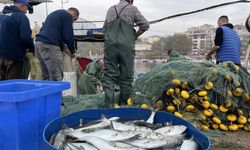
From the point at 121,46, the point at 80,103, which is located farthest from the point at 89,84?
the point at 121,46

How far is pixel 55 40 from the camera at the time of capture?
578 cm

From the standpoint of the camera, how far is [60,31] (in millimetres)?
5824

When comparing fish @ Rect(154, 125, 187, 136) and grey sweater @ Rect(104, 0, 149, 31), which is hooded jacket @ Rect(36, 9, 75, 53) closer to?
grey sweater @ Rect(104, 0, 149, 31)

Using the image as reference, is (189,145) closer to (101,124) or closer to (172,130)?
(172,130)

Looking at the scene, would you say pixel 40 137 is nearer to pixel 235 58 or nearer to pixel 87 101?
pixel 87 101

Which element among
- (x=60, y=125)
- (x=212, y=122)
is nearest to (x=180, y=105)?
(x=212, y=122)

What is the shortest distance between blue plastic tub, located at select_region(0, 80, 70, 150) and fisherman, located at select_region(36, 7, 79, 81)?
9.18 feet

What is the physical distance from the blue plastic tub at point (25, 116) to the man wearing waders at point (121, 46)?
218 cm

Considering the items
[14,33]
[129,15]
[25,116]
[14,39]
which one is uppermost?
[129,15]

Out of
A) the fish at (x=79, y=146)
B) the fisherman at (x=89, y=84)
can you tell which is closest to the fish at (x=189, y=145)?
the fish at (x=79, y=146)

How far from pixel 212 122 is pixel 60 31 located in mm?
2900

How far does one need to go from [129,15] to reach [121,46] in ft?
1.67

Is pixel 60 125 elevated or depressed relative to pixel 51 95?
depressed

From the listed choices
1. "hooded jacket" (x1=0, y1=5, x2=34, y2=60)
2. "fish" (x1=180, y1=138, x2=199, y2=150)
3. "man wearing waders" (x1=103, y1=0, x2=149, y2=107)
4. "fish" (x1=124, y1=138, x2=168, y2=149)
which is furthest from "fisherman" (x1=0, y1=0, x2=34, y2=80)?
"fish" (x1=180, y1=138, x2=199, y2=150)
